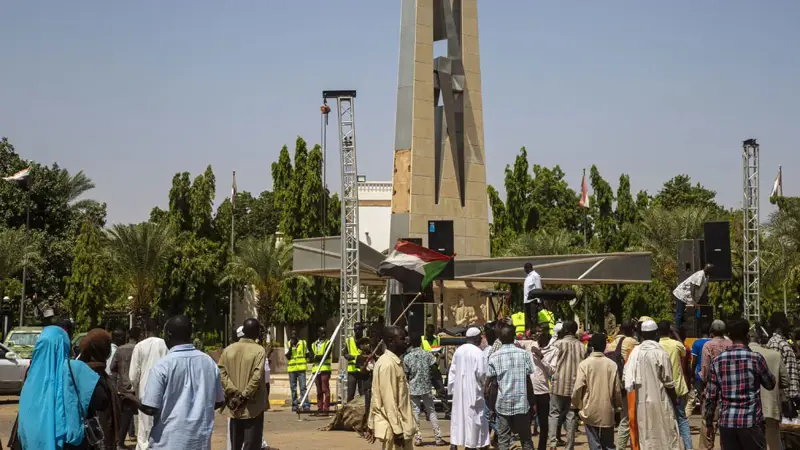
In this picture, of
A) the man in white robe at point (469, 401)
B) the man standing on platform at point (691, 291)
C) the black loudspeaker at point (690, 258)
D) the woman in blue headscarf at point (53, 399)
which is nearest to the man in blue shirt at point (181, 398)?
the woman in blue headscarf at point (53, 399)

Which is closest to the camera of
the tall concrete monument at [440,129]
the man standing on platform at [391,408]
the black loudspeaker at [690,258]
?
the man standing on platform at [391,408]

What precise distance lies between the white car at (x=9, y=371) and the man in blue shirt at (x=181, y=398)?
→ 1750 cm

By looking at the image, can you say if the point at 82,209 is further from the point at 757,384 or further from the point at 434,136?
the point at 757,384

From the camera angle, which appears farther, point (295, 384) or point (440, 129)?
point (440, 129)

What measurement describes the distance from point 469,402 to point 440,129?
18355mm

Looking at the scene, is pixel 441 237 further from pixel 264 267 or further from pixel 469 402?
pixel 264 267

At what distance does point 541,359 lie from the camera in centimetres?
Answer: 1217

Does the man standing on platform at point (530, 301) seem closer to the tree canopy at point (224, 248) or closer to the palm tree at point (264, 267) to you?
the tree canopy at point (224, 248)

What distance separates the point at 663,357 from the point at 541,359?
216cm

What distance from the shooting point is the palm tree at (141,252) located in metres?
42.2

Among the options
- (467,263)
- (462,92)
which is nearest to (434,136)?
(462,92)

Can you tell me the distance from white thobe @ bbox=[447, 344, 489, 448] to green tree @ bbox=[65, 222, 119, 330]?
35801 mm

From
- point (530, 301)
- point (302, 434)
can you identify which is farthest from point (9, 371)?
point (530, 301)

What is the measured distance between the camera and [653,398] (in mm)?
10195
